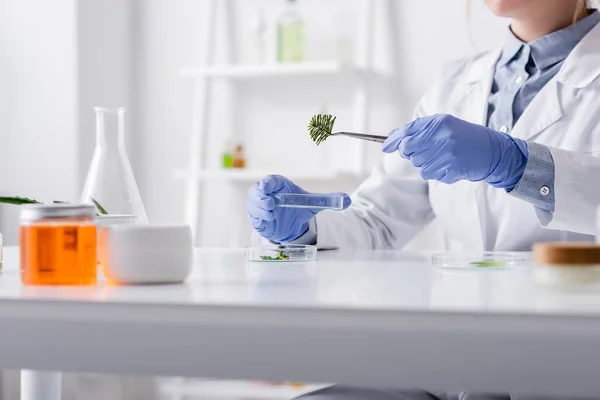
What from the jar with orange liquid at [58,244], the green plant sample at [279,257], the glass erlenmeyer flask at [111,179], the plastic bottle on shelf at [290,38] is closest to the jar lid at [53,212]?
the jar with orange liquid at [58,244]

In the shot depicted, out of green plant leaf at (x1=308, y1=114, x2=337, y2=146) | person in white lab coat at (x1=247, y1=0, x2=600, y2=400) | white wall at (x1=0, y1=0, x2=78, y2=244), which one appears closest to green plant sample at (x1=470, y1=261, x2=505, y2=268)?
person in white lab coat at (x1=247, y1=0, x2=600, y2=400)

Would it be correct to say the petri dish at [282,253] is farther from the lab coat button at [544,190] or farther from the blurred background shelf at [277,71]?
the blurred background shelf at [277,71]

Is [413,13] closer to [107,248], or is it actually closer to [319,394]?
[319,394]

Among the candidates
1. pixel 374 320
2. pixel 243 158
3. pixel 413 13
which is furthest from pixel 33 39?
pixel 374 320

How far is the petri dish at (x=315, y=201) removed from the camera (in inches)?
46.5

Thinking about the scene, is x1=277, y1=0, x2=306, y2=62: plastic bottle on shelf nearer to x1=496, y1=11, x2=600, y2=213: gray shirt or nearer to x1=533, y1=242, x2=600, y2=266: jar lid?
x1=496, y1=11, x2=600, y2=213: gray shirt

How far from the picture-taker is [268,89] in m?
2.88

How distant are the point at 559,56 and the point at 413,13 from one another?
1213mm

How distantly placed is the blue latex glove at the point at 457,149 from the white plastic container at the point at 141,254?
1.57 ft

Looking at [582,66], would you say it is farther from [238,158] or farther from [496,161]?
[238,158]

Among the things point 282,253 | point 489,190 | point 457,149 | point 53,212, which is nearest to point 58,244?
point 53,212

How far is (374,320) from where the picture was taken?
22.1 inches

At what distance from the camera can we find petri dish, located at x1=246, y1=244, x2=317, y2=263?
1.07 m

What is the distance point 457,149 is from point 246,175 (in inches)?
62.0
